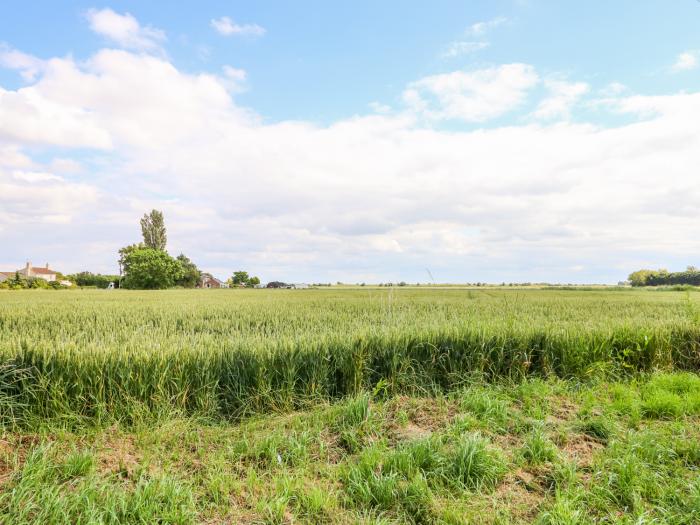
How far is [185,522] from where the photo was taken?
9.46 feet

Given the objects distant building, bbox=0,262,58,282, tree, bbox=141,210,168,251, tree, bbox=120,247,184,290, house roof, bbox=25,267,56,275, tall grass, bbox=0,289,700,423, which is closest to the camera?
tall grass, bbox=0,289,700,423

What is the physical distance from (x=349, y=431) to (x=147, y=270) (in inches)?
2515

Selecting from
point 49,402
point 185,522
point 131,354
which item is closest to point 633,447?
point 185,522

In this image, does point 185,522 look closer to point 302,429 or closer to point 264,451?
point 264,451

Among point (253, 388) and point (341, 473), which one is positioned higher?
point (253, 388)

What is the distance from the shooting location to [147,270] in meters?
60.3

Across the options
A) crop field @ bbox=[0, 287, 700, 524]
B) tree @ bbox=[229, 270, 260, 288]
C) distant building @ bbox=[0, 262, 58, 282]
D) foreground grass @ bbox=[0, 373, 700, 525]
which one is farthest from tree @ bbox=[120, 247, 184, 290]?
foreground grass @ bbox=[0, 373, 700, 525]

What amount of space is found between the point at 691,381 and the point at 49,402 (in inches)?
353

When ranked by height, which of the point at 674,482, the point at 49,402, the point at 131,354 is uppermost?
the point at 131,354

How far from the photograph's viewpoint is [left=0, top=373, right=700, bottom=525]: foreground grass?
3.03 metres

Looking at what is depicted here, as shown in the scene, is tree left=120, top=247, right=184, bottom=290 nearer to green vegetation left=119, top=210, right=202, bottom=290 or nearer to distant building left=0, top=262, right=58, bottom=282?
green vegetation left=119, top=210, right=202, bottom=290

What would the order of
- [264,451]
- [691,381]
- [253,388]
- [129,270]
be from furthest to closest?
[129,270]
[691,381]
[253,388]
[264,451]

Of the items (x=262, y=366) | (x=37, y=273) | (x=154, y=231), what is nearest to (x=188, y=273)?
(x=154, y=231)

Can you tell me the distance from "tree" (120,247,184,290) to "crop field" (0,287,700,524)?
199 feet
